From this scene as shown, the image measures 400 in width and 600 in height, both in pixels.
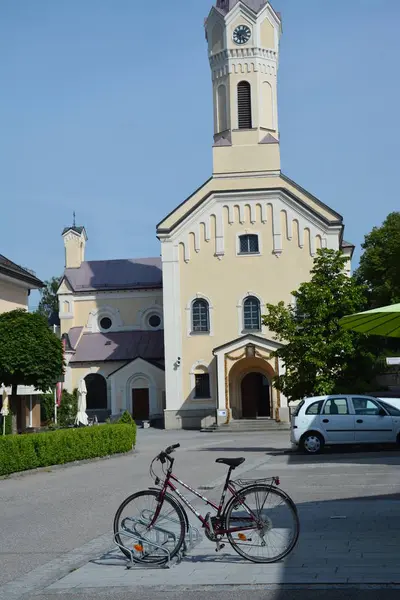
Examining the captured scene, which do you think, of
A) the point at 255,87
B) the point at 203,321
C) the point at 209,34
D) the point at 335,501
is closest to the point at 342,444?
the point at 335,501

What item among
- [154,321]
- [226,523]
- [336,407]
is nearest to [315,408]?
[336,407]

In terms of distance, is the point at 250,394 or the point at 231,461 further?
the point at 250,394

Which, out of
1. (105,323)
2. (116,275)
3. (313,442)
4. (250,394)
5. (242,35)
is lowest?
(313,442)

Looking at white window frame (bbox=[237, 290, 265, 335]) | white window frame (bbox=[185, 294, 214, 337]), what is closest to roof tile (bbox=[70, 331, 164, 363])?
white window frame (bbox=[185, 294, 214, 337])

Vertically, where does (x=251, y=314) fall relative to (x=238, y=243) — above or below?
below

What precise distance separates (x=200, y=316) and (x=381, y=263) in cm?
1673

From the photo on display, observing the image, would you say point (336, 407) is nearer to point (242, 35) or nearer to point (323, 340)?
point (323, 340)

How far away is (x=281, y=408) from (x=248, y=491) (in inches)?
1517

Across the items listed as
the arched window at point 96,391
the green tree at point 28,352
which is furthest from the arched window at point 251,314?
the green tree at point 28,352

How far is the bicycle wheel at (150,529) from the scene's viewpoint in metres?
8.64

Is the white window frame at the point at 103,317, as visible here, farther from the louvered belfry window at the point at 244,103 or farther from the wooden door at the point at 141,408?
Answer: the louvered belfry window at the point at 244,103

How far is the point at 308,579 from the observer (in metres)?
7.61

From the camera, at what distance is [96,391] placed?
56.9 m

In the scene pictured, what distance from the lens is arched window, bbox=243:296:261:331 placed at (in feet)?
161
